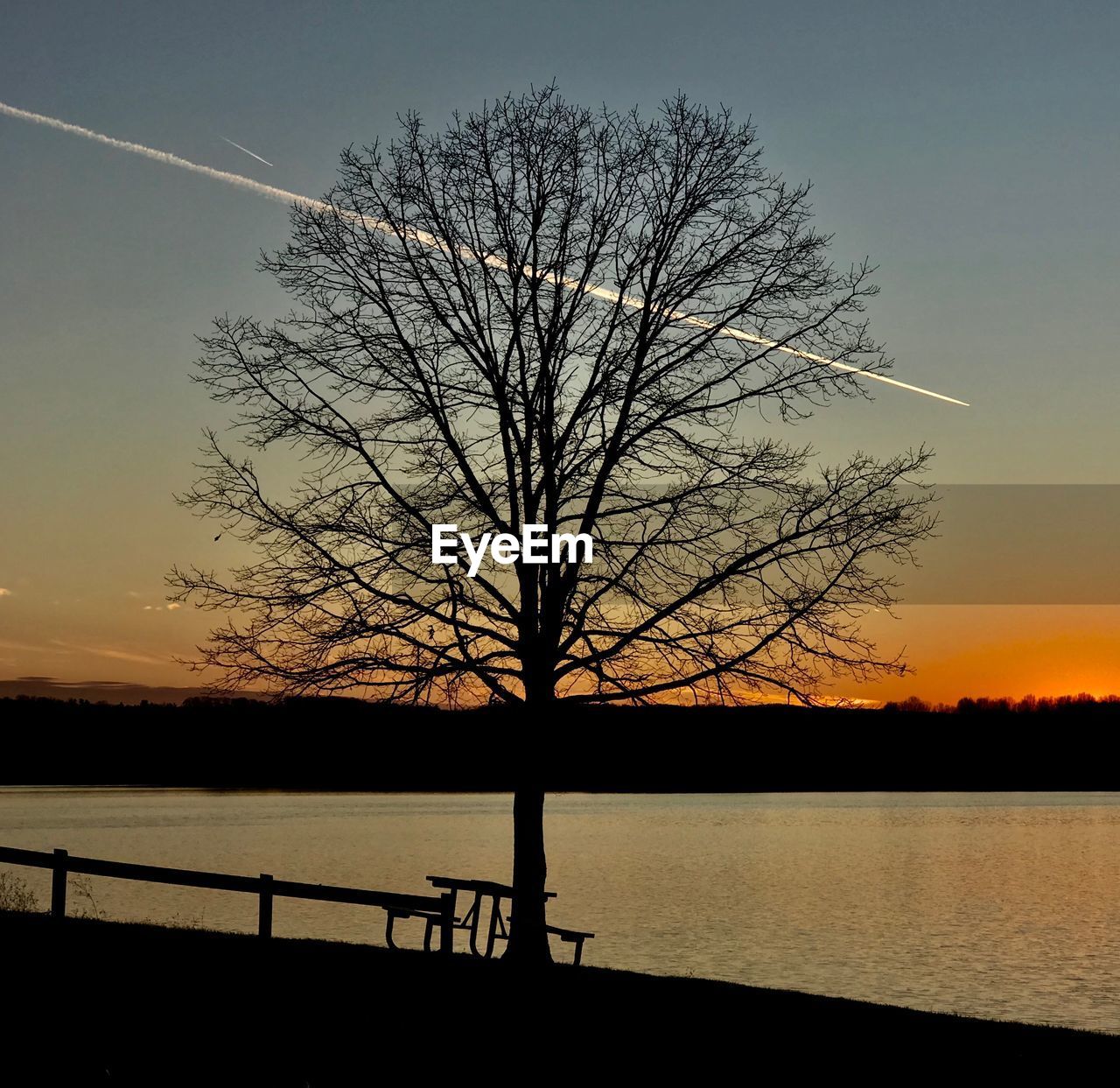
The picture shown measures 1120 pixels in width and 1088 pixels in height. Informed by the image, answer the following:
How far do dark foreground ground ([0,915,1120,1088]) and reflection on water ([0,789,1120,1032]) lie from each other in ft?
39.7

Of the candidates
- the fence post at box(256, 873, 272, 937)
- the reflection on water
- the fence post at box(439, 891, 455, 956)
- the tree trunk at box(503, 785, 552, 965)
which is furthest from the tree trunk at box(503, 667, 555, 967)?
the reflection on water

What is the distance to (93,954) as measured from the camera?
16422mm

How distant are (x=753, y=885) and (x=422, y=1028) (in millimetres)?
40489

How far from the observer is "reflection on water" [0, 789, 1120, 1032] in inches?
1224

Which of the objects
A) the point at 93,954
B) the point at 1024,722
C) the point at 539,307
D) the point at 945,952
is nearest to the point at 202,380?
the point at 539,307

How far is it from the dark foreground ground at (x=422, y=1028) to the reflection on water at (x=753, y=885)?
12105 mm

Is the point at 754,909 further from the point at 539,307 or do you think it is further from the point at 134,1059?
the point at 134,1059

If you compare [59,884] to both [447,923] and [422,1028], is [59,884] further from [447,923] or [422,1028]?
[422,1028]

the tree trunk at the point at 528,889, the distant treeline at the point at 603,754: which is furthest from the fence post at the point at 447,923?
the distant treeline at the point at 603,754

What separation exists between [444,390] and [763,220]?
530 centimetres

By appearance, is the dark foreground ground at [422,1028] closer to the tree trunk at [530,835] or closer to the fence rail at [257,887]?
the fence rail at [257,887]

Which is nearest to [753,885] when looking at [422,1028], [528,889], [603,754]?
[528,889]

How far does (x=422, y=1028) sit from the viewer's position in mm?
13570

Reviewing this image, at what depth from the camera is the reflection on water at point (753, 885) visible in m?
31.1
